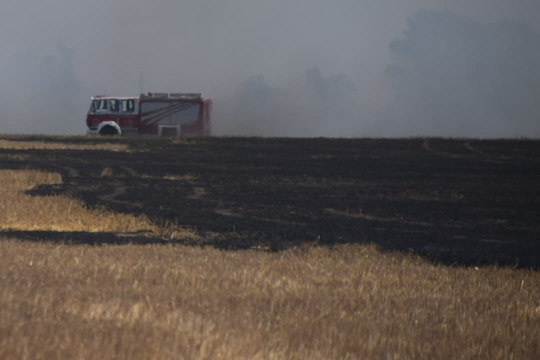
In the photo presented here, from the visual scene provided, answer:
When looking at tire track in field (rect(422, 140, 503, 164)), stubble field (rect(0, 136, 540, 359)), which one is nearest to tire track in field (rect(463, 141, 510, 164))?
tire track in field (rect(422, 140, 503, 164))

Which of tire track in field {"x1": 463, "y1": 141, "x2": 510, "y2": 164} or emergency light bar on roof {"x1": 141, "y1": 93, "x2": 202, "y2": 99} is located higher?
emergency light bar on roof {"x1": 141, "y1": 93, "x2": 202, "y2": 99}

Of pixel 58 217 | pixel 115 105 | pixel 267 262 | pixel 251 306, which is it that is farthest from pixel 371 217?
pixel 115 105

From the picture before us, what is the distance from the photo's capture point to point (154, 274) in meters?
9.30

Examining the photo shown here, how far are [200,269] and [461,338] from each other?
12.1 ft

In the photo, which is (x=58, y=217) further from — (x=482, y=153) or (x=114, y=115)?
(x=114, y=115)

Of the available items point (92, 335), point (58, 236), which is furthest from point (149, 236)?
point (92, 335)

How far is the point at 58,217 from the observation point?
16.0m

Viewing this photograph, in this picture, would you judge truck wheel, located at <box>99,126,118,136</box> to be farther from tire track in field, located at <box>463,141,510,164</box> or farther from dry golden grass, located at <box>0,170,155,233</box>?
dry golden grass, located at <box>0,170,155,233</box>

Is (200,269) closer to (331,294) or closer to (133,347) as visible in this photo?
(331,294)

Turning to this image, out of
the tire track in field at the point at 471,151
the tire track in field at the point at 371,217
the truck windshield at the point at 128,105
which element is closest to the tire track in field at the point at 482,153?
the tire track in field at the point at 471,151

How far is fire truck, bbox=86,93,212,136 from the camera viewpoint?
44.7 metres

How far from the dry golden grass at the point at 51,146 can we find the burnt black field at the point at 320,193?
155 cm

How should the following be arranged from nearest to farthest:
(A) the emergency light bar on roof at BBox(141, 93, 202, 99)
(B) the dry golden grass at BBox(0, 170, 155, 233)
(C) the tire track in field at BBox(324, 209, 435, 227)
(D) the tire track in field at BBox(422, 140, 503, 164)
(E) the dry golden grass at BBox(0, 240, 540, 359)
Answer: (E) the dry golden grass at BBox(0, 240, 540, 359), (B) the dry golden grass at BBox(0, 170, 155, 233), (C) the tire track in field at BBox(324, 209, 435, 227), (D) the tire track in field at BBox(422, 140, 503, 164), (A) the emergency light bar on roof at BBox(141, 93, 202, 99)

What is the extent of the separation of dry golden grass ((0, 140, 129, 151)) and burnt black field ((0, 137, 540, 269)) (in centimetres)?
155
